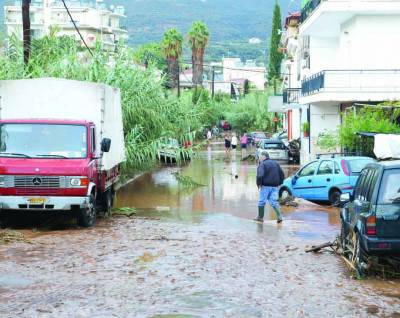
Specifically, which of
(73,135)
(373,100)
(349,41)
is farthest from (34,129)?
(349,41)

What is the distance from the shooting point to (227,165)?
44594 mm

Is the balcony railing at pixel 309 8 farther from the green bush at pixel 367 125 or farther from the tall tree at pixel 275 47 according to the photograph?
the tall tree at pixel 275 47

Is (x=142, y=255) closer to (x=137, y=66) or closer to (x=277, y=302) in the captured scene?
(x=277, y=302)

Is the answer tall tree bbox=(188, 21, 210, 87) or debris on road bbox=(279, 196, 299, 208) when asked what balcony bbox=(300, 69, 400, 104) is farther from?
tall tree bbox=(188, 21, 210, 87)

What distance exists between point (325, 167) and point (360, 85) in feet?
35.5

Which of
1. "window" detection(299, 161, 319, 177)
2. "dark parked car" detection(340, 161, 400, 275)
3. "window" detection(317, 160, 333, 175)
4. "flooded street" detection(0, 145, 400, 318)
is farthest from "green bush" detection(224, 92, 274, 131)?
"dark parked car" detection(340, 161, 400, 275)

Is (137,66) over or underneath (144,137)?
over

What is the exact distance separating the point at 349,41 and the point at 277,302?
26.5 metres

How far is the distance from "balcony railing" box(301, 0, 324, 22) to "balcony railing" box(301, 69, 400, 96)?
3.66m

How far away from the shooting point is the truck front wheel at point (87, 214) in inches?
637

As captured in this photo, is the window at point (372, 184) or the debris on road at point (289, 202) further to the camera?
the debris on road at point (289, 202)

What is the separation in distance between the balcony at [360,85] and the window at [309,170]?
9.80 m

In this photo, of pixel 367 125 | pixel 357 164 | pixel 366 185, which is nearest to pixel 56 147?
pixel 366 185

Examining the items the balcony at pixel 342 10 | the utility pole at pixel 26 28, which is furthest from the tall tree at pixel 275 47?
the utility pole at pixel 26 28
